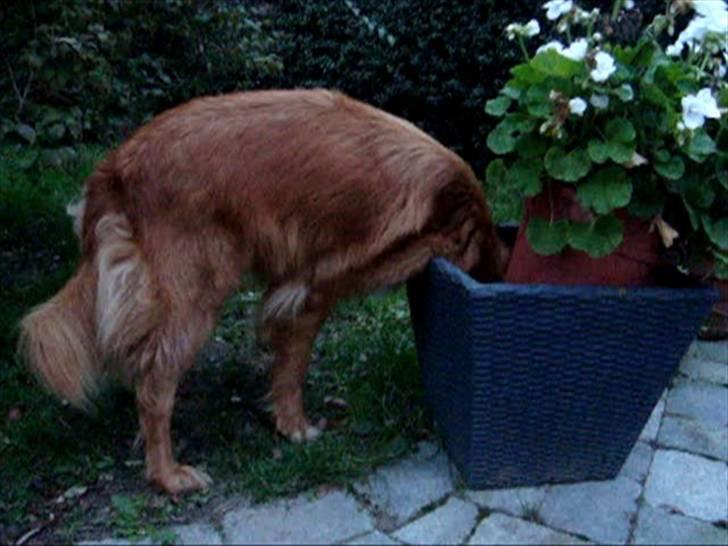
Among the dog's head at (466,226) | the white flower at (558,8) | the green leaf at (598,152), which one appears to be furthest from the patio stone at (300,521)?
the white flower at (558,8)

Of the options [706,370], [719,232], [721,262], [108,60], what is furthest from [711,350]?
[108,60]

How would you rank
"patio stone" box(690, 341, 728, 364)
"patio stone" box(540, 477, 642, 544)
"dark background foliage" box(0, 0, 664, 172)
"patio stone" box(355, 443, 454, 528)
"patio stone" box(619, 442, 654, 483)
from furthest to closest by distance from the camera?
1. "patio stone" box(690, 341, 728, 364)
2. "dark background foliage" box(0, 0, 664, 172)
3. "patio stone" box(619, 442, 654, 483)
4. "patio stone" box(355, 443, 454, 528)
5. "patio stone" box(540, 477, 642, 544)

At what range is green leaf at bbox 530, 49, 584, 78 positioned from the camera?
2717 millimetres

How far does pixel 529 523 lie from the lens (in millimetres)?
2848

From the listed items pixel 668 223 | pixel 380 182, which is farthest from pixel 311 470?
pixel 668 223

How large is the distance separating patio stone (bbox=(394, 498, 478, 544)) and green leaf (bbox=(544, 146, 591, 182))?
39.8 inches

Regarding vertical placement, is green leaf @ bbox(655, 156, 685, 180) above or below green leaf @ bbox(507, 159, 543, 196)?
above

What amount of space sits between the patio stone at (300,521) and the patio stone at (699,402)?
4.56 feet

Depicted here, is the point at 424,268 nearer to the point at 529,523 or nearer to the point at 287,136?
the point at 287,136

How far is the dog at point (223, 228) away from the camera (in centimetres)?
287

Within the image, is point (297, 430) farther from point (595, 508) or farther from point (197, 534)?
point (595, 508)

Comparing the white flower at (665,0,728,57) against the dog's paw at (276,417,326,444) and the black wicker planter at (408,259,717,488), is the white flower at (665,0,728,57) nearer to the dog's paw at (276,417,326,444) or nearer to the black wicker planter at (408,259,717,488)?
the black wicker planter at (408,259,717,488)

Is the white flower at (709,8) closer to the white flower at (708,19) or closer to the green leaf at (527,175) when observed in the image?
the white flower at (708,19)

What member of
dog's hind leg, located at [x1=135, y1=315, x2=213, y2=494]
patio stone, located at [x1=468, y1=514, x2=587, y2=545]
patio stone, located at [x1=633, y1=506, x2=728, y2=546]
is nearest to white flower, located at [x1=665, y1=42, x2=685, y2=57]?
patio stone, located at [x1=633, y1=506, x2=728, y2=546]
